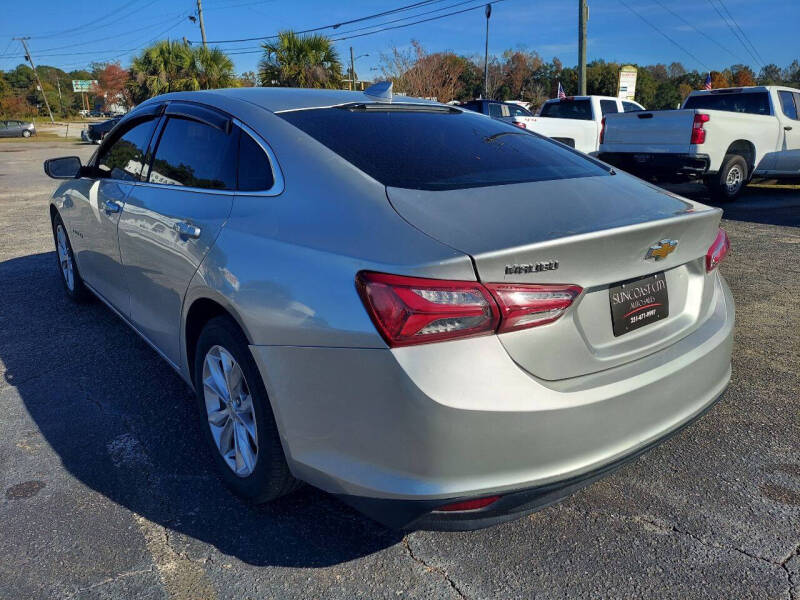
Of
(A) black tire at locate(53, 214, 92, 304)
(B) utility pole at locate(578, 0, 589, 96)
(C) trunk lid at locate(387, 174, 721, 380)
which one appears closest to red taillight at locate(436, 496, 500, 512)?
(C) trunk lid at locate(387, 174, 721, 380)

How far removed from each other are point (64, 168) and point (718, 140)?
9.56 meters

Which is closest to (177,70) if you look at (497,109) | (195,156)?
(497,109)

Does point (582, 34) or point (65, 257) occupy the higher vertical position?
point (582, 34)

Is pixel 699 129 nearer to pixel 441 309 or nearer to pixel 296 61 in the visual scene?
pixel 441 309

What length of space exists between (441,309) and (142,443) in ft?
6.49

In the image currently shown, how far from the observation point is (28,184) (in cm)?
1563

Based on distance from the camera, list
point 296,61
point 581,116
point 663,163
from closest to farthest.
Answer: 1. point 663,163
2. point 581,116
3. point 296,61

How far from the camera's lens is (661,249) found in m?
2.21

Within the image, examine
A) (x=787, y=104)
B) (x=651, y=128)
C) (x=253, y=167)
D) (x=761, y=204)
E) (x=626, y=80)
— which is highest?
(x=626, y=80)

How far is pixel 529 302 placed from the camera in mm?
1892

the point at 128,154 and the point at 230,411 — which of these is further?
the point at 128,154

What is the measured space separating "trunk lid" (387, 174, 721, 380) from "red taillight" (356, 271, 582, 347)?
5 cm

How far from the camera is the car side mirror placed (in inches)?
181

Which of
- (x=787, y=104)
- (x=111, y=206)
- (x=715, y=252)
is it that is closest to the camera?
(x=715, y=252)
